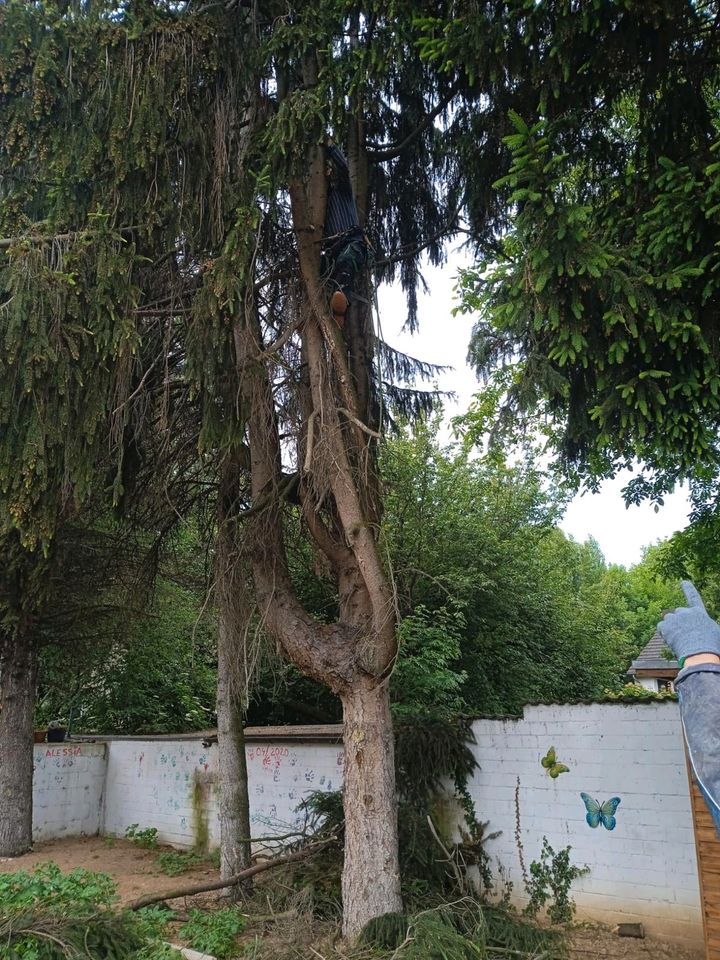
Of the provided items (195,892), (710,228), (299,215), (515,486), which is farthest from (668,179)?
(515,486)

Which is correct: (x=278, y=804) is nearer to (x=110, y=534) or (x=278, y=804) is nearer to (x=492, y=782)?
(x=492, y=782)

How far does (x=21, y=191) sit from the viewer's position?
21.8ft

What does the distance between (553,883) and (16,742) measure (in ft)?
23.5

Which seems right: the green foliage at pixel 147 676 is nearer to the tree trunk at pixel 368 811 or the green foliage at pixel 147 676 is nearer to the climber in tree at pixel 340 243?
the tree trunk at pixel 368 811

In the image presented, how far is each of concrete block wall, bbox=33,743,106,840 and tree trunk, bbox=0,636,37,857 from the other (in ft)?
5.14

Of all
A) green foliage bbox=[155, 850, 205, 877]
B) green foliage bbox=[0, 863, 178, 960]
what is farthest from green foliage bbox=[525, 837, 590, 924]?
green foliage bbox=[155, 850, 205, 877]

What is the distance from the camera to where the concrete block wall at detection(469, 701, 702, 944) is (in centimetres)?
605

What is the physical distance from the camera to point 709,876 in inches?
197

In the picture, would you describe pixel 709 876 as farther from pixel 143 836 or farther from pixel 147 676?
pixel 147 676

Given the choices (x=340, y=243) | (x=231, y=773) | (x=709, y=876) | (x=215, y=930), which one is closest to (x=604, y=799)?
(x=709, y=876)

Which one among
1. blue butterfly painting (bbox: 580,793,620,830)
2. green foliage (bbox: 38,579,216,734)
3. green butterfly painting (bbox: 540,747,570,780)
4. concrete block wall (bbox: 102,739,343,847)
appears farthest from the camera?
green foliage (bbox: 38,579,216,734)

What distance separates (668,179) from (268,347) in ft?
11.7

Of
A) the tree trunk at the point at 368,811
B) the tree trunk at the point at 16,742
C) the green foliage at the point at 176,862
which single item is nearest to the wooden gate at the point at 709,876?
the tree trunk at the point at 368,811

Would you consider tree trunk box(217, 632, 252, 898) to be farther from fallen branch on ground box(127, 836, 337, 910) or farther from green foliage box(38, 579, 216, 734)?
green foliage box(38, 579, 216, 734)
